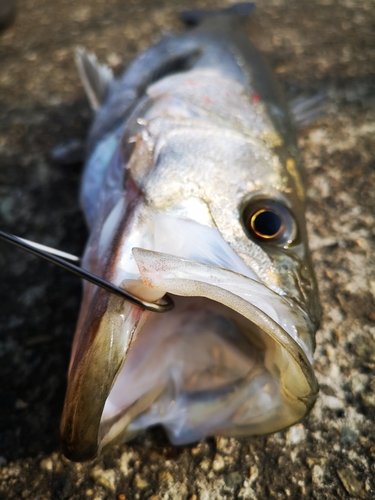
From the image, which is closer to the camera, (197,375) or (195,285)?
(195,285)

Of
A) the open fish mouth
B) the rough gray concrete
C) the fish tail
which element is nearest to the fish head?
the open fish mouth

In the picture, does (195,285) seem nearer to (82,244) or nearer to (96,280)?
(96,280)

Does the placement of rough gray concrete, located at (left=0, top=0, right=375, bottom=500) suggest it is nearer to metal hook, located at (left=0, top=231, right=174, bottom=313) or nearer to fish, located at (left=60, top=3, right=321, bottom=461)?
fish, located at (left=60, top=3, right=321, bottom=461)

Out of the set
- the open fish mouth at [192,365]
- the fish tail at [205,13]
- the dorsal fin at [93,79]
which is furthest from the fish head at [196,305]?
the fish tail at [205,13]

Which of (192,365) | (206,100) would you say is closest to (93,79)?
(206,100)

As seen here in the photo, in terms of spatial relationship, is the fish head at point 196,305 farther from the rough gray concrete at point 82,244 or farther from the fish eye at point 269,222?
the rough gray concrete at point 82,244

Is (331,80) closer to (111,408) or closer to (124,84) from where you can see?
(124,84)

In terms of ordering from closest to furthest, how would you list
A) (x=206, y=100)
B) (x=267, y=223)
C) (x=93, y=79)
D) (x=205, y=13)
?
(x=267, y=223) < (x=206, y=100) < (x=93, y=79) < (x=205, y=13)
